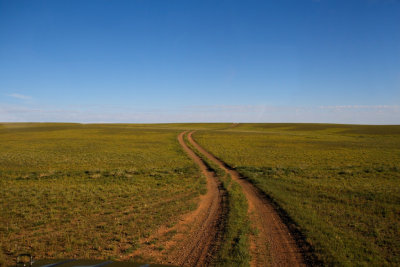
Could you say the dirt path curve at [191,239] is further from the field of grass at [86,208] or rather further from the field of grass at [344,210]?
the field of grass at [344,210]

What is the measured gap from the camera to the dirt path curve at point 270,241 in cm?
688

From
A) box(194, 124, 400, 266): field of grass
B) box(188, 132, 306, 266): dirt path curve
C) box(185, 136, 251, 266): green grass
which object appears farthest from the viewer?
box(194, 124, 400, 266): field of grass

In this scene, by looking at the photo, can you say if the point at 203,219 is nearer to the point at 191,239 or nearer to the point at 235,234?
the point at 191,239

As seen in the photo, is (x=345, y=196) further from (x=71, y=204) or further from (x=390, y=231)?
(x=71, y=204)

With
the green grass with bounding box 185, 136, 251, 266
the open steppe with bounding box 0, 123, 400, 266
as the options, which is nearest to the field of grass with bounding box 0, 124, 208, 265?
the open steppe with bounding box 0, 123, 400, 266

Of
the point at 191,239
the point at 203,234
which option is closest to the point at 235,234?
the point at 203,234

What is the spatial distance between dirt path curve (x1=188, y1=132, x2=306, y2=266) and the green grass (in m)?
0.31

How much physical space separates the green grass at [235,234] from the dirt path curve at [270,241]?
0.31 metres

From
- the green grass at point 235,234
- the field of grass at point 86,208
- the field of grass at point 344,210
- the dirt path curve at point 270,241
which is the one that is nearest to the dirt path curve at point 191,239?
the green grass at point 235,234

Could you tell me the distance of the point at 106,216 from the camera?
34.0ft

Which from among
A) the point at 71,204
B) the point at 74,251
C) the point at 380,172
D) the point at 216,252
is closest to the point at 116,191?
the point at 71,204

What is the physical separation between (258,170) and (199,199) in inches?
422

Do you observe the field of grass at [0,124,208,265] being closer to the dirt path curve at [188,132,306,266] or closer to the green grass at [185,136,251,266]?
the green grass at [185,136,251,266]

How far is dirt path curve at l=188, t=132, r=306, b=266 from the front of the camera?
22.6 ft
